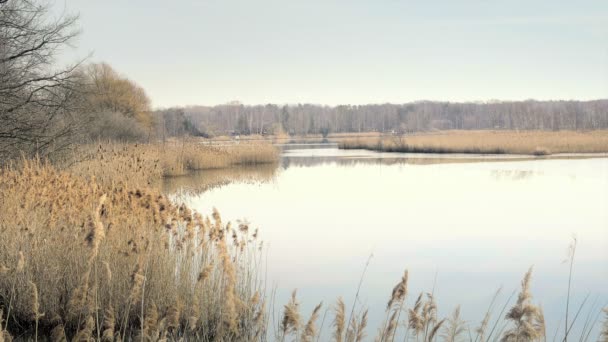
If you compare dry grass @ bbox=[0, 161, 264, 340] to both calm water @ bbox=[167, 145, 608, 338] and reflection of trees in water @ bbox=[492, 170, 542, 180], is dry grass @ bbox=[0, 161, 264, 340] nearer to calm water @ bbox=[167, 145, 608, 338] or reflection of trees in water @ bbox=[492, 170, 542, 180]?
calm water @ bbox=[167, 145, 608, 338]

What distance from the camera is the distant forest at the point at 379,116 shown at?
10519 centimetres

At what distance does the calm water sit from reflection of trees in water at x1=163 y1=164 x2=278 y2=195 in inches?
12.5

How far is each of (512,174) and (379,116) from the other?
10086 cm

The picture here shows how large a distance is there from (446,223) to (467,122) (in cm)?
11184

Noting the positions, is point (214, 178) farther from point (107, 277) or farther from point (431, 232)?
point (107, 277)

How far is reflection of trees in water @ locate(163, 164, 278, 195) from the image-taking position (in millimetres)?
17203

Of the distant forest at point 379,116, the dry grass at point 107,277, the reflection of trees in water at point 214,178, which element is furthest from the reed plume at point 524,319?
the distant forest at point 379,116

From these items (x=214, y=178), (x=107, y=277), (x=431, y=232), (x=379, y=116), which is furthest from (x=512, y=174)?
(x=379, y=116)

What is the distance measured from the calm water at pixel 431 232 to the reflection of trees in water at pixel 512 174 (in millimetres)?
65

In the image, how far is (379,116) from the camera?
12050 cm

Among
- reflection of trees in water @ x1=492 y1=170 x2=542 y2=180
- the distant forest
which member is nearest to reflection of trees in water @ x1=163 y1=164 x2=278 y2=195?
reflection of trees in water @ x1=492 y1=170 x2=542 y2=180

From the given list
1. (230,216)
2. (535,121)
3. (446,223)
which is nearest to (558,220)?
(446,223)

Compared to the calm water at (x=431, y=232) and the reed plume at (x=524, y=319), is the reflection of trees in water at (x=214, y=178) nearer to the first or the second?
the calm water at (x=431, y=232)

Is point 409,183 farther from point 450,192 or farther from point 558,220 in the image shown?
point 558,220
